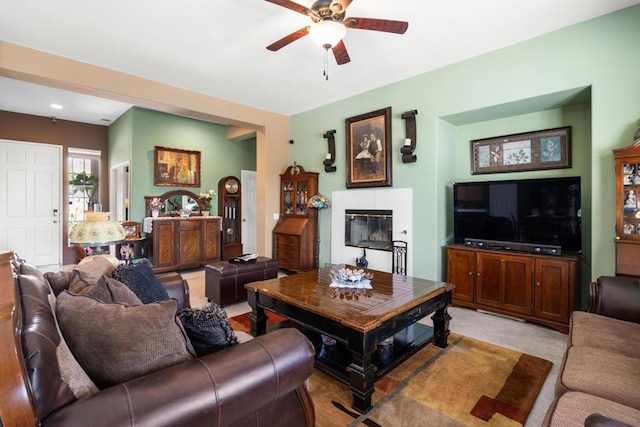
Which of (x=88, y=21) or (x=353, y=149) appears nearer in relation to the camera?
(x=88, y=21)

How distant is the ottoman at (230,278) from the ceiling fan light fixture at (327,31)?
2638 mm

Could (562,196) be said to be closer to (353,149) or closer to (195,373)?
(353,149)

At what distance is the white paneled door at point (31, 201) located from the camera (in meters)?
5.87

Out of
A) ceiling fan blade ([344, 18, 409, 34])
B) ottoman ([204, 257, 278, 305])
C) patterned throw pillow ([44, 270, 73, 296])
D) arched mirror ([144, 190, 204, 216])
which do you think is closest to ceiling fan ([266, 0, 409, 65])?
ceiling fan blade ([344, 18, 409, 34])

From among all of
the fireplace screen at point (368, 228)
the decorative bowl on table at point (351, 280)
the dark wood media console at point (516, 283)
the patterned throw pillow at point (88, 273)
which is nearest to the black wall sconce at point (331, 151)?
the fireplace screen at point (368, 228)

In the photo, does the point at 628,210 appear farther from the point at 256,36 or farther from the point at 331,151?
the point at 256,36

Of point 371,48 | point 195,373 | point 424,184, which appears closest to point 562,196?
point 424,184

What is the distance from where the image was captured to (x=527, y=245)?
3.36 meters

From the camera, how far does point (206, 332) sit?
1.30 m

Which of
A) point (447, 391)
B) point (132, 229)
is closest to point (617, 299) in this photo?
point (447, 391)

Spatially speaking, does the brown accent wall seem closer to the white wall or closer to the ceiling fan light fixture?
the white wall

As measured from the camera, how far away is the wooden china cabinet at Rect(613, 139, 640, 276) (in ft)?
8.16

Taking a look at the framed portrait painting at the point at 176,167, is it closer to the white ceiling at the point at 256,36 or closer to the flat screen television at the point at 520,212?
the white ceiling at the point at 256,36

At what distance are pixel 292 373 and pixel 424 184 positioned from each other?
331 centimetres
